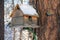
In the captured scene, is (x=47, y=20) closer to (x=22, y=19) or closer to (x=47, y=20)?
(x=47, y=20)

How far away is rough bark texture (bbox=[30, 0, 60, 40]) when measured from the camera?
662 millimetres

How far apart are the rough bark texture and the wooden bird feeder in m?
0.04

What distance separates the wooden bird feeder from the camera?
25.6 inches

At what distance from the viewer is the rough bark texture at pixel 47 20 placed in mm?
662

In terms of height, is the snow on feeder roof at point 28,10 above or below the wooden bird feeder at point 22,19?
above

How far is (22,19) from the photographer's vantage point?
0.66m

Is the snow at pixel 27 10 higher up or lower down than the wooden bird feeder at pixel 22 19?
higher up

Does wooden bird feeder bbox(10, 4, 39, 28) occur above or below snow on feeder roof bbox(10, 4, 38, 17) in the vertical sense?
below

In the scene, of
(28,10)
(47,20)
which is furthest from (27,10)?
(47,20)

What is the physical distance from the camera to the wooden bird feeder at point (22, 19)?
650 mm

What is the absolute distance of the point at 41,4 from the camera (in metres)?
0.67

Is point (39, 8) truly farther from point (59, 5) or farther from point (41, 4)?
point (59, 5)

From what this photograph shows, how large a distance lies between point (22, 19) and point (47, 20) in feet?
0.47

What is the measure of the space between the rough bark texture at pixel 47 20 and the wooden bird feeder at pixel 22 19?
0.04 metres
